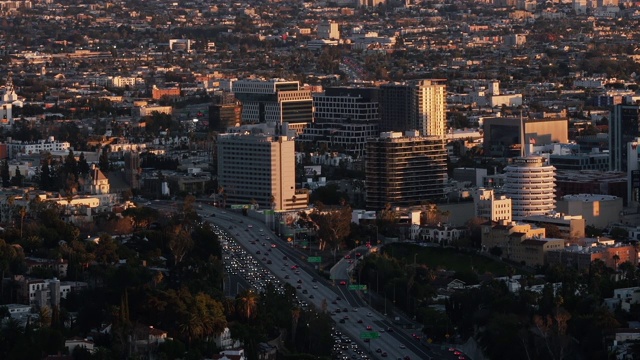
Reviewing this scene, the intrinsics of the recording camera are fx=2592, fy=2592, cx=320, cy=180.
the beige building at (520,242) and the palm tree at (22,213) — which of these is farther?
the palm tree at (22,213)

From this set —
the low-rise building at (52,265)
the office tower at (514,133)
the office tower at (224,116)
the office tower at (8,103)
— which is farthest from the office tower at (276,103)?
the low-rise building at (52,265)

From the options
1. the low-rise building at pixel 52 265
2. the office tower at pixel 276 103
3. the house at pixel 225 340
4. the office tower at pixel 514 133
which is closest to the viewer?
the house at pixel 225 340

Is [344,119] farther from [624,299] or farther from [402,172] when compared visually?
[624,299]

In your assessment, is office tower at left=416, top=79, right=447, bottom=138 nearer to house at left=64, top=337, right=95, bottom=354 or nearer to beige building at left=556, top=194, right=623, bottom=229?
beige building at left=556, top=194, right=623, bottom=229

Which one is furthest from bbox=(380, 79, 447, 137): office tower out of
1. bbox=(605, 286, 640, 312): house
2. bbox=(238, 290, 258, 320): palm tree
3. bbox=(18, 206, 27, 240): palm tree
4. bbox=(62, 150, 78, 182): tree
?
bbox=(238, 290, 258, 320): palm tree

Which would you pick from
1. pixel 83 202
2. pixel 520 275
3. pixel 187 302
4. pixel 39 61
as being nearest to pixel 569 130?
pixel 83 202

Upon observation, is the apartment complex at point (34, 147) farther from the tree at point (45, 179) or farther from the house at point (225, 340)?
the house at point (225, 340)
